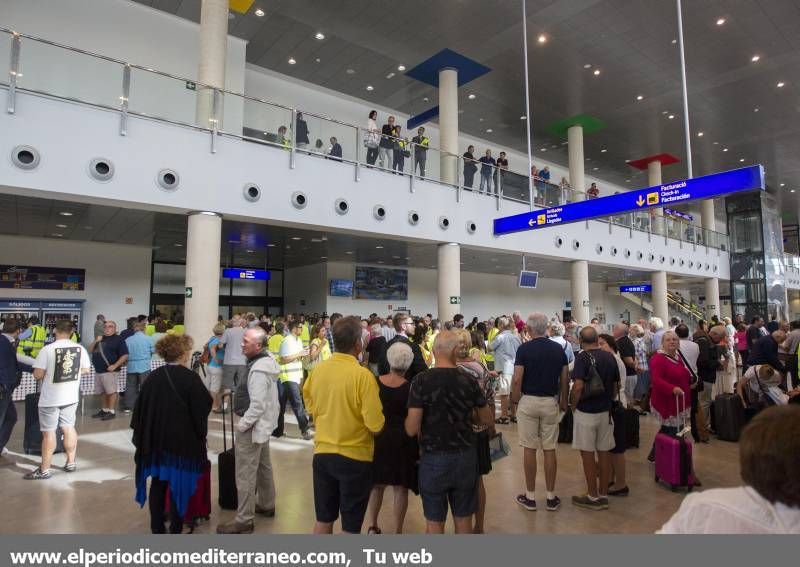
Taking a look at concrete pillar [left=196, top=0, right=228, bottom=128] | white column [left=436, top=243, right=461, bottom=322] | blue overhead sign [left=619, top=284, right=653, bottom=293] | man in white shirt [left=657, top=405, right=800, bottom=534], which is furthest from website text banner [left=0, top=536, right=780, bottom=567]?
blue overhead sign [left=619, top=284, right=653, bottom=293]

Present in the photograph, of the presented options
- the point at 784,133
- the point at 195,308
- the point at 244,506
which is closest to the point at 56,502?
the point at 244,506

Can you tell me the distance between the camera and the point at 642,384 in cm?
768

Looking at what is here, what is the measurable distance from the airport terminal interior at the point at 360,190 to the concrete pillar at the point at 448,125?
0.07m

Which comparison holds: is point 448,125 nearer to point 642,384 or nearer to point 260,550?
point 642,384

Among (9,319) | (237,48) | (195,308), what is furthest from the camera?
(237,48)

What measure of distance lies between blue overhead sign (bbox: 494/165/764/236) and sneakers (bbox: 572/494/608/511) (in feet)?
19.6

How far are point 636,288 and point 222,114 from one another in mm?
25001

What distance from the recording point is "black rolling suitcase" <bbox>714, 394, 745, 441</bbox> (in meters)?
6.28

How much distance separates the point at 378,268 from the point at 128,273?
30.1ft

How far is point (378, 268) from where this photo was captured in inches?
770

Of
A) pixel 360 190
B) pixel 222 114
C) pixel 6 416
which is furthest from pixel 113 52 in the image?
pixel 6 416

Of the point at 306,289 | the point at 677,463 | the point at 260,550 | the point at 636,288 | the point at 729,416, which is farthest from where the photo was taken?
the point at 636,288

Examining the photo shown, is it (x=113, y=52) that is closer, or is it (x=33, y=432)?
(x=33, y=432)

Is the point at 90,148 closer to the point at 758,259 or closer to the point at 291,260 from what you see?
the point at 291,260
